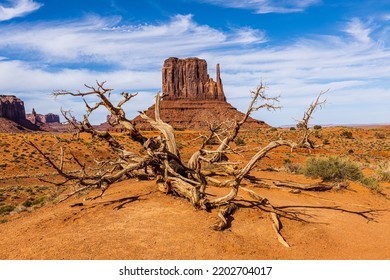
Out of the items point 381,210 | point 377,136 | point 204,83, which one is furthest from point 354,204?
point 204,83

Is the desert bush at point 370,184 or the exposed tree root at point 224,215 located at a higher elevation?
the exposed tree root at point 224,215

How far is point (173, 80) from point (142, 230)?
12639cm

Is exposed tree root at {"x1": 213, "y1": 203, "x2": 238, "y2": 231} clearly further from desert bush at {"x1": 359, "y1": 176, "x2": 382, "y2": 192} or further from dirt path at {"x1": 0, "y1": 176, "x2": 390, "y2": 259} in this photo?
desert bush at {"x1": 359, "y1": 176, "x2": 382, "y2": 192}

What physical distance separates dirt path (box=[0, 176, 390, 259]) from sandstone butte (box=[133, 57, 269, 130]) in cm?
9118

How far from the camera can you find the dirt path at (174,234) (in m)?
6.66

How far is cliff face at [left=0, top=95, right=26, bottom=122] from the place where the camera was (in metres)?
134

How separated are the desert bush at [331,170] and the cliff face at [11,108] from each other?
5583 inches

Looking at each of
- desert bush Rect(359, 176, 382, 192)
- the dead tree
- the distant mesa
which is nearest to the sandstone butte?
the distant mesa

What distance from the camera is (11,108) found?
138 m

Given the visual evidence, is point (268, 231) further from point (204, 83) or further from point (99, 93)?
point (204, 83)

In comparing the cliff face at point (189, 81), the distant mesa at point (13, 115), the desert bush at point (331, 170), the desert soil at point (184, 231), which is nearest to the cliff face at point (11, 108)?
the distant mesa at point (13, 115)

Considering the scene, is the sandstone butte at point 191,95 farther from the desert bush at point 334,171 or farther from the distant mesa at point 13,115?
the desert bush at point 334,171

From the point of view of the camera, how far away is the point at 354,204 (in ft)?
37.0

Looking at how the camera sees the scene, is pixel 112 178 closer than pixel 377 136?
Yes
